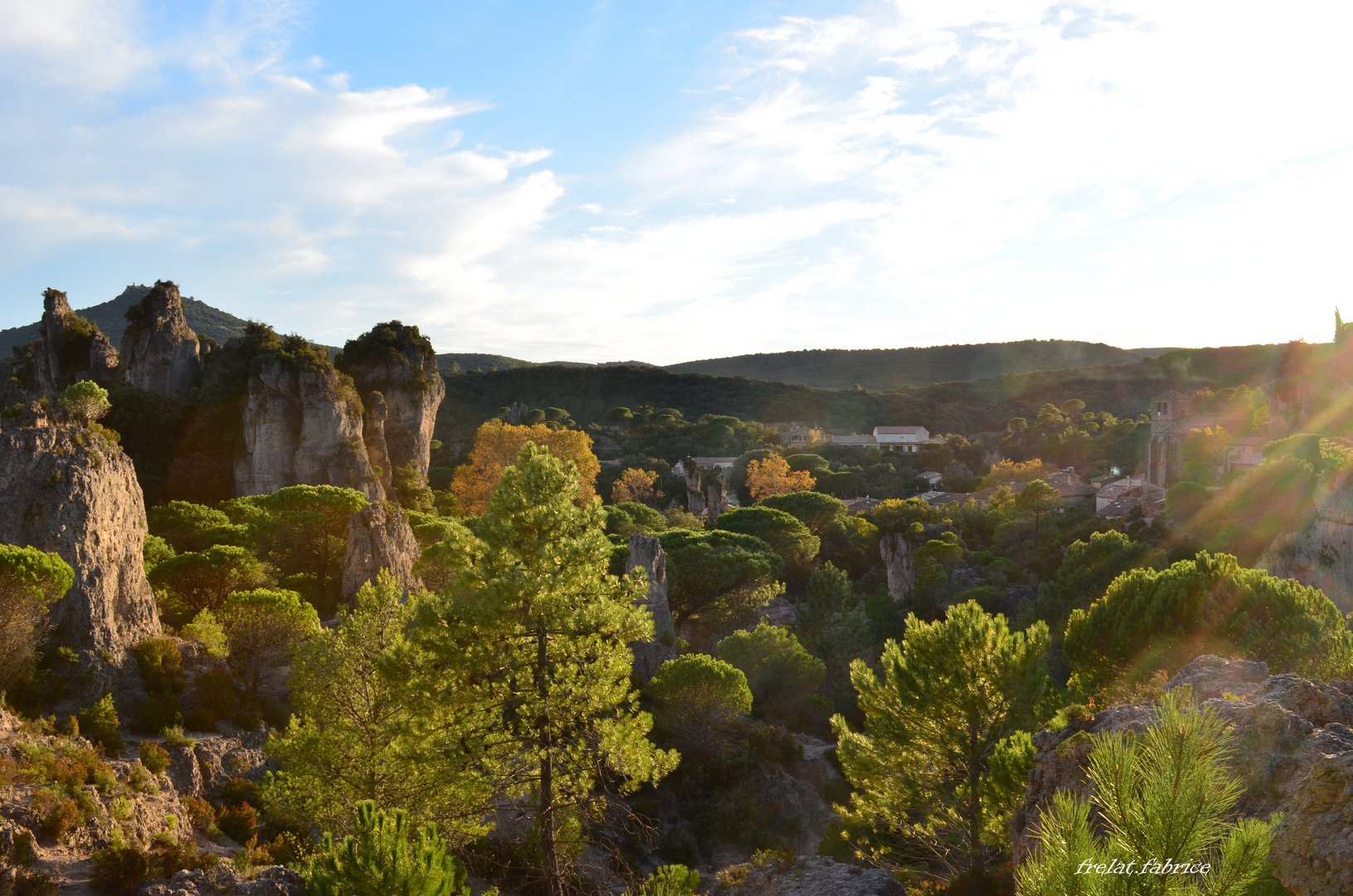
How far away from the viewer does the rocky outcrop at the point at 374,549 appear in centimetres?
2288

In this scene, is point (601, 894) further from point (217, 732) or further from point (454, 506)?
point (454, 506)

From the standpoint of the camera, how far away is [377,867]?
8156 millimetres

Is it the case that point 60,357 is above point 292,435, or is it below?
above

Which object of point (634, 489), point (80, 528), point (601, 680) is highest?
point (80, 528)

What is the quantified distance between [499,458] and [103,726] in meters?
35.8

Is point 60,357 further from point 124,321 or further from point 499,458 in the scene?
point 124,321

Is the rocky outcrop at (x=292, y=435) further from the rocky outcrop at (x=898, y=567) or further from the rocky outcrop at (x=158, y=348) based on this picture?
the rocky outcrop at (x=898, y=567)

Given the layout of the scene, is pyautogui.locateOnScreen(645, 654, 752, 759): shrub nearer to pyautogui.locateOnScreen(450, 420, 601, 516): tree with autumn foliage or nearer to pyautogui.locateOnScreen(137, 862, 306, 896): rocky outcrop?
pyautogui.locateOnScreen(137, 862, 306, 896): rocky outcrop

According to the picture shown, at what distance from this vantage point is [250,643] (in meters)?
17.5

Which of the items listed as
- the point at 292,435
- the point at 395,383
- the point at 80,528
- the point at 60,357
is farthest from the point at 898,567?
the point at 60,357

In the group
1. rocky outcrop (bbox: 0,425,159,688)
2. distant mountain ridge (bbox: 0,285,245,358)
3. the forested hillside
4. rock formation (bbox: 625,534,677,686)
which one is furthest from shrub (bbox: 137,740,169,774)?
the forested hillside

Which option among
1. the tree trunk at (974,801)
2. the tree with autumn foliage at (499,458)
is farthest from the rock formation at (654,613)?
the tree with autumn foliage at (499,458)

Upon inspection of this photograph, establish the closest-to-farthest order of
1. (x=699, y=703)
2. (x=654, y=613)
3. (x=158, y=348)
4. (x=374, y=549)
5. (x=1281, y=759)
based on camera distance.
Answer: (x=1281, y=759), (x=699, y=703), (x=374, y=549), (x=654, y=613), (x=158, y=348)

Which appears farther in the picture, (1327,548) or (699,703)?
(1327,548)
